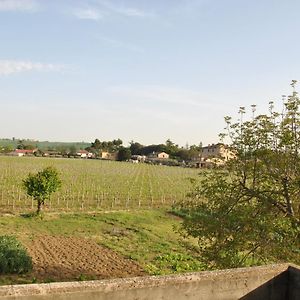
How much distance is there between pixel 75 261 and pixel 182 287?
1121 centimetres

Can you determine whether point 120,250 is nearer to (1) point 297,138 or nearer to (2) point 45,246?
(2) point 45,246

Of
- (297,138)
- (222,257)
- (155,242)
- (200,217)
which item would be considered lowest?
(155,242)

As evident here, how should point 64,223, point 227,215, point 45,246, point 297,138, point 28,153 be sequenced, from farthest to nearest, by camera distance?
point 28,153, point 64,223, point 45,246, point 227,215, point 297,138

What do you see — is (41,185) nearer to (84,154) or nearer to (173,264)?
(173,264)

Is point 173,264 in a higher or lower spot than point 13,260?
lower

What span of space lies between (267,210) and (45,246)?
34.8 ft

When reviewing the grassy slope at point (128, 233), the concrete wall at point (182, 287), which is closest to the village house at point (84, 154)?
the grassy slope at point (128, 233)

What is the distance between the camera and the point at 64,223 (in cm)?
2150

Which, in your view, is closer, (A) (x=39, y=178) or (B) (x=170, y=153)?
(A) (x=39, y=178)

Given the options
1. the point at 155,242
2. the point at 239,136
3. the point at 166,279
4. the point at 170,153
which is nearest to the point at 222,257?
the point at 239,136

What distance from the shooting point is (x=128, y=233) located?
66.3ft

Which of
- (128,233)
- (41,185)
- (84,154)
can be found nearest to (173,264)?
(128,233)

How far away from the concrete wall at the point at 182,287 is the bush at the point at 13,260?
32.1ft

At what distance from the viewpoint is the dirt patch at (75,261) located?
13.2 metres
